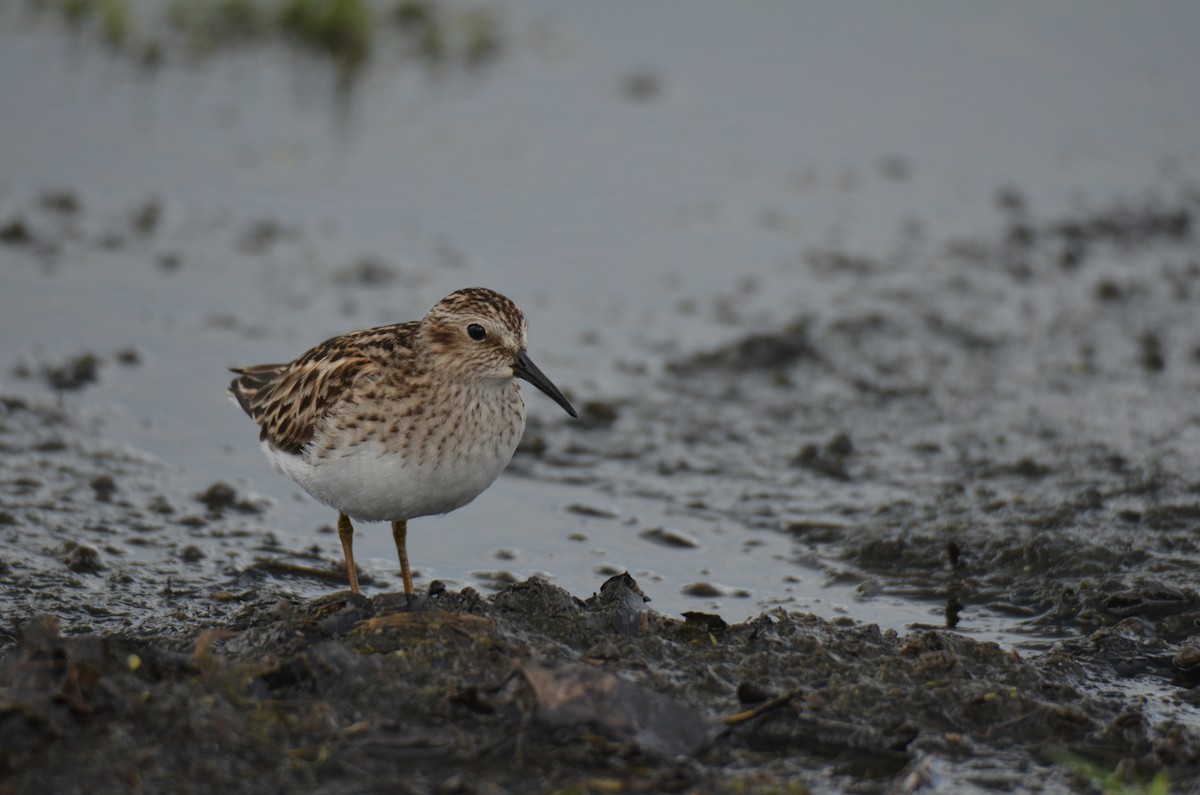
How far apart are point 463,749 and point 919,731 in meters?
1.62

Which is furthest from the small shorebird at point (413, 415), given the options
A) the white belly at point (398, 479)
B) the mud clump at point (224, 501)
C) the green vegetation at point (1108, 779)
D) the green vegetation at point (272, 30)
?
the green vegetation at point (272, 30)

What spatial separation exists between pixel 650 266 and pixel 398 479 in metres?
5.21

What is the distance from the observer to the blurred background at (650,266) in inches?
301

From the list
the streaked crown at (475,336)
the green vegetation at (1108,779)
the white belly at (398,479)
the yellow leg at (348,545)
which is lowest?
the green vegetation at (1108,779)

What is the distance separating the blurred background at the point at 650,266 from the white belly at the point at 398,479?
0.94 meters

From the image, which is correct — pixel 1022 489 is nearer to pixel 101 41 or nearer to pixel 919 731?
pixel 919 731

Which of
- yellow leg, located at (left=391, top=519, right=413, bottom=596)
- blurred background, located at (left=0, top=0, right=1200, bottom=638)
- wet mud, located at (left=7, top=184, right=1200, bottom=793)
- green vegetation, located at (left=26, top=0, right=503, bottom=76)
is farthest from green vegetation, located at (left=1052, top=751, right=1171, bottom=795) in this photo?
green vegetation, located at (left=26, top=0, right=503, bottom=76)

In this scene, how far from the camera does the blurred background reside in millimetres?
7645

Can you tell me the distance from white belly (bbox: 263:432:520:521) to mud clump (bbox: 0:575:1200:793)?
419 mm

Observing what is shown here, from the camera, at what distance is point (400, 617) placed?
5621 millimetres

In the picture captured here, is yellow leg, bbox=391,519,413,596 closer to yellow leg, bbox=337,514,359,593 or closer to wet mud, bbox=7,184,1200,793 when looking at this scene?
yellow leg, bbox=337,514,359,593

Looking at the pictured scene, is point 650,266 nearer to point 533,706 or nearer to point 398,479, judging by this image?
point 398,479

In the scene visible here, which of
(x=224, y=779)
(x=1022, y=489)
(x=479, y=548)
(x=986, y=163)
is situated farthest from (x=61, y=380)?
(x=986, y=163)

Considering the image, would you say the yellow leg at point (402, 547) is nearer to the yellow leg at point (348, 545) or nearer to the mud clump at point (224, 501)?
the yellow leg at point (348, 545)
